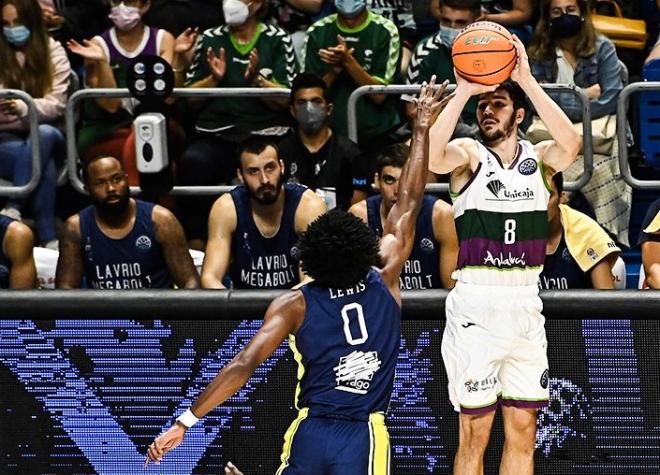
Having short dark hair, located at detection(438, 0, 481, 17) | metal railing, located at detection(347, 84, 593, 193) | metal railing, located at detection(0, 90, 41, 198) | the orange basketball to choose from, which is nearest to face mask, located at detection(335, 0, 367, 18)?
short dark hair, located at detection(438, 0, 481, 17)

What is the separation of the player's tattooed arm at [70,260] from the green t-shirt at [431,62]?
2.58 m

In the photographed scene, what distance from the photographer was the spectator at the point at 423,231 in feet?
28.9

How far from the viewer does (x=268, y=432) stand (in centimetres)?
806

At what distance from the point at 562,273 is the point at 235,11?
9.81ft

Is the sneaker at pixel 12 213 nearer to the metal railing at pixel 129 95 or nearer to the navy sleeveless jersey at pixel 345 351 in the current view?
the metal railing at pixel 129 95

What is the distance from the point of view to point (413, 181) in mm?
7441

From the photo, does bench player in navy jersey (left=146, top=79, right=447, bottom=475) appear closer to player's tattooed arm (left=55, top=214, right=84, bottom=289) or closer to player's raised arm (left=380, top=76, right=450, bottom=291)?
player's raised arm (left=380, top=76, right=450, bottom=291)

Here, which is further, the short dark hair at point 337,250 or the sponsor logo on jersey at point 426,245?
the sponsor logo on jersey at point 426,245

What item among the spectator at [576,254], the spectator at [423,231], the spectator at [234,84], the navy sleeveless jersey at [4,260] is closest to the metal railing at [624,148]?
the spectator at [576,254]

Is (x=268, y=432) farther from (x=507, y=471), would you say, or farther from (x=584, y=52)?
(x=584, y=52)

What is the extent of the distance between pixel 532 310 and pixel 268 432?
5.25 ft

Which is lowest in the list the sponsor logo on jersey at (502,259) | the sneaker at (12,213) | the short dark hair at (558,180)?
the sneaker at (12,213)

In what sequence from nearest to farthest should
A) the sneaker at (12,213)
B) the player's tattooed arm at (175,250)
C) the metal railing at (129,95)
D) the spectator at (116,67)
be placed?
the player's tattooed arm at (175,250)
the metal railing at (129,95)
the sneaker at (12,213)
the spectator at (116,67)

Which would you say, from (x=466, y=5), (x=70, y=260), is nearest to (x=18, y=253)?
(x=70, y=260)
